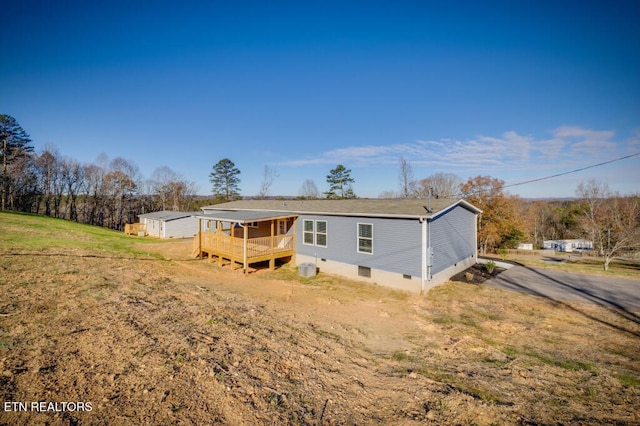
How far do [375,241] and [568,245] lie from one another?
48.9m

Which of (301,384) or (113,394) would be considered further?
(301,384)

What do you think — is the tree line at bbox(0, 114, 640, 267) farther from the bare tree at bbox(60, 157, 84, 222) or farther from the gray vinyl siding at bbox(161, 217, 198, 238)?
the gray vinyl siding at bbox(161, 217, 198, 238)

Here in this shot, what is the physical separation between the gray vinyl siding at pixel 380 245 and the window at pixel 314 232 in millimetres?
240

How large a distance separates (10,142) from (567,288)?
192 feet

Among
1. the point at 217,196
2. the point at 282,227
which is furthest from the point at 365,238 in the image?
the point at 217,196

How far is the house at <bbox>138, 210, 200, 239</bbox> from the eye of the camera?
30047 mm

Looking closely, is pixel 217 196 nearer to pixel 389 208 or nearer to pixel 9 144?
pixel 9 144

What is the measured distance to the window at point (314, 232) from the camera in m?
15.0

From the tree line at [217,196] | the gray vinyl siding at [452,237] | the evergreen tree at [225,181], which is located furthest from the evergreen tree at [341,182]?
the gray vinyl siding at [452,237]

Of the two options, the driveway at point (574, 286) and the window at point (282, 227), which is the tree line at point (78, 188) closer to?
the window at point (282, 227)

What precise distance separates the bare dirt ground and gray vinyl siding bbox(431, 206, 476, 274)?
88.3 inches

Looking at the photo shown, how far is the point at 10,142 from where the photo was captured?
35469 millimetres

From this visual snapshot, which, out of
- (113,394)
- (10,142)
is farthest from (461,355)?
(10,142)

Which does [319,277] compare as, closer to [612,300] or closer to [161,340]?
[161,340]
